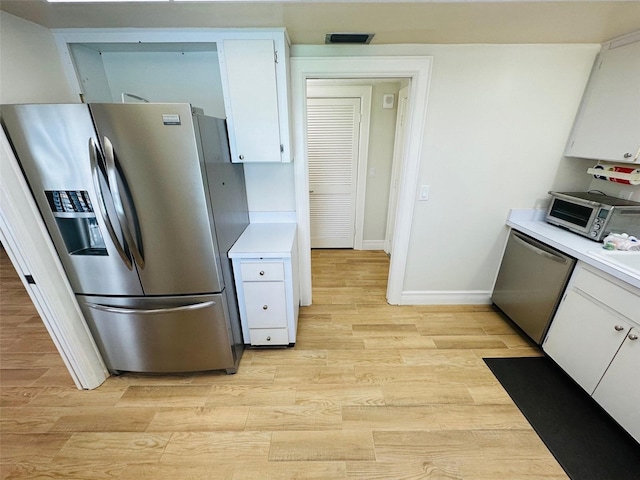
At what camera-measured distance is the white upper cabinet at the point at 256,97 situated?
5.01ft

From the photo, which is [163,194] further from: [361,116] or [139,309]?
[361,116]

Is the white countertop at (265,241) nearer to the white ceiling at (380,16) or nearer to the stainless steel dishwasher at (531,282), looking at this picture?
the white ceiling at (380,16)

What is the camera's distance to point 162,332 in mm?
1625

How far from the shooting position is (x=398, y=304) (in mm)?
2572

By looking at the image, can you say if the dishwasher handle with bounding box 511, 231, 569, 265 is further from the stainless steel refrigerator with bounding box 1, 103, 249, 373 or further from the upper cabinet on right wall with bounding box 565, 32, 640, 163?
the stainless steel refrigerator with bounding box 1, 103, 249, 373

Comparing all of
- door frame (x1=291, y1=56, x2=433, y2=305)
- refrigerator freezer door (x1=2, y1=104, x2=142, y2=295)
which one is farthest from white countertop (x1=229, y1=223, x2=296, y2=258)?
refrigerator freezer door (x1=2, y1=104, x2=142, y2=295)

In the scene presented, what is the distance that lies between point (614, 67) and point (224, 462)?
3.41m

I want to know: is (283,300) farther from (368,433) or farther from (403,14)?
(403,14)

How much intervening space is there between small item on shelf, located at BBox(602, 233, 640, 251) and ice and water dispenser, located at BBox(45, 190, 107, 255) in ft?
10.3

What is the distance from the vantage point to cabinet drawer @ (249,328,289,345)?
1947mm

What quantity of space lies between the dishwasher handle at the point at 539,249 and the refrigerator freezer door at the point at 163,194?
2.29m

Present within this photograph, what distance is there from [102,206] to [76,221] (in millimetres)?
349

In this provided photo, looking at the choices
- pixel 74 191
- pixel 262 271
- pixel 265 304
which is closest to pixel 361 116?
pixel 262 271

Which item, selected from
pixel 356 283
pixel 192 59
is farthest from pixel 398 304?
pixel 192 59
